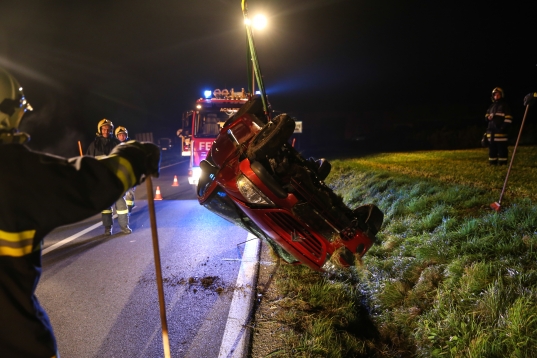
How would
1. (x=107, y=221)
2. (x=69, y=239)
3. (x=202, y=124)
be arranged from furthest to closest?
(x=202, y=124), (x=107, y=221), (x=69, y=239)

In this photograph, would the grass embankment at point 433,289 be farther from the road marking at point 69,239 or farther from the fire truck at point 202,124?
the fire truck at point 202,124

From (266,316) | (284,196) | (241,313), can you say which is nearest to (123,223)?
(241,313)

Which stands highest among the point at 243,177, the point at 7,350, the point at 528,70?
the point at 528,70

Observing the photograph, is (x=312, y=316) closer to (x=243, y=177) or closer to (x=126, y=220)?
(x=243, y=177)

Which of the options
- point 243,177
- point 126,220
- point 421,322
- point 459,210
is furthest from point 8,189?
point 126,220

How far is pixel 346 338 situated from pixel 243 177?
1486 millimetres

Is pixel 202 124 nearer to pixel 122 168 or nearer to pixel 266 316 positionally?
pixel 266 316

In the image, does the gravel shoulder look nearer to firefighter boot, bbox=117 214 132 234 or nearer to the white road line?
the white road line

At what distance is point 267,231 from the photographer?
3320 millimetres

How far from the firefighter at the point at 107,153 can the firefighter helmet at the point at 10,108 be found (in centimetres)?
473

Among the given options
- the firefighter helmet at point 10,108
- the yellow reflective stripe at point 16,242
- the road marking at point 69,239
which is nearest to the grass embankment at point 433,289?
the yellow reflective stripe at point 16,242

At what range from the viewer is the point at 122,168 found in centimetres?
163

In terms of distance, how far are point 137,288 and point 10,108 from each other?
9.40 ft

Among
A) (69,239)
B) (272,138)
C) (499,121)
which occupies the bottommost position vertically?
(69,239)
